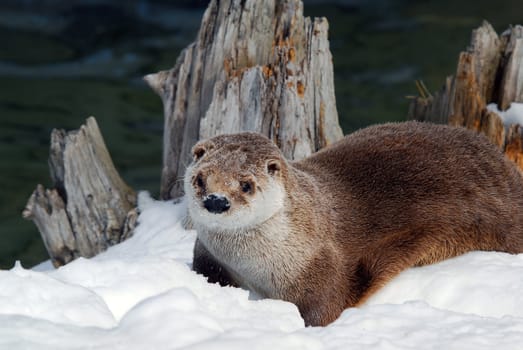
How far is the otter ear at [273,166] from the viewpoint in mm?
4730

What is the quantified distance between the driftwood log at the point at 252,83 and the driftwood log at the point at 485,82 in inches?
37.8

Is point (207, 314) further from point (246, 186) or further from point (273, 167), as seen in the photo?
point (273, 167)

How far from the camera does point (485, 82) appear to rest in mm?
6957

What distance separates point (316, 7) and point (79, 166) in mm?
9094

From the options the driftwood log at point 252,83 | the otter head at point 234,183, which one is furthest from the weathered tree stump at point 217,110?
the otter head at point 234,183

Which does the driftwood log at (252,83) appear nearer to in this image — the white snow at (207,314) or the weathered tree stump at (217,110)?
the weathered tree stump at (217,110)

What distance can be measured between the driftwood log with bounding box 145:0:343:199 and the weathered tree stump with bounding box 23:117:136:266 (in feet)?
1.44

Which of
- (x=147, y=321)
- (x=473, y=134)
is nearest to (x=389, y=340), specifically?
(x=147, y=321)

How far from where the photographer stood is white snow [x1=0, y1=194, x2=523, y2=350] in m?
3.53

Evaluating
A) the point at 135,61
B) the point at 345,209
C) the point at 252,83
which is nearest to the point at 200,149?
the point at 345,209

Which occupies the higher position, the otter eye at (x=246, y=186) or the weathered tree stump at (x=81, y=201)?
the otter eye at (x=246, y=186)

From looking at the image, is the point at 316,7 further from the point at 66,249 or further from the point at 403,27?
the point at 66,249

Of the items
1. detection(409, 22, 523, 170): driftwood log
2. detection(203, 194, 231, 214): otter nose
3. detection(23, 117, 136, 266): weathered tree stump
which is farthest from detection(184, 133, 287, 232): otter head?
detection(409, 22, 523, 170): driftwood log

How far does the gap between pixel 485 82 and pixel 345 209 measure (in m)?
2.33
